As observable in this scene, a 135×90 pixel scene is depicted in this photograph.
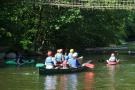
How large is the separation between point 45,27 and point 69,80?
817 inches

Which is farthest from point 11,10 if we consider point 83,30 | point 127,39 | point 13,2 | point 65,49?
point 127,39

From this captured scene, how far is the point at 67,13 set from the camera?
49.3m

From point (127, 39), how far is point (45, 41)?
42599 millimetres

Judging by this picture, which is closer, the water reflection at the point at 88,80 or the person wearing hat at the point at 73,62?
the water reflection at the point at 88,80

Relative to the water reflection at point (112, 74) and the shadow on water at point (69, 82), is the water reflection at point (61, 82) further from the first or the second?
the water reflection at point (112, 74)

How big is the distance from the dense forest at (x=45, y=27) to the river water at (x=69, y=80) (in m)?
9.20

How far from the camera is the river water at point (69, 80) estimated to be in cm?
2588

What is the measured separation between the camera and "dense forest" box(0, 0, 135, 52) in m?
44.9

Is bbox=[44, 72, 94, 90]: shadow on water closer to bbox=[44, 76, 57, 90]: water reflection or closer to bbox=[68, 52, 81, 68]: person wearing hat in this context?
bbox=[44, 76, 57, 90]: water reflection

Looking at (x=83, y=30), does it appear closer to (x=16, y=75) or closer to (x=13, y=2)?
(x=13, y=2)

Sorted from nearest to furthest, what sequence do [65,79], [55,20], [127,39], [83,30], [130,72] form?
[65,79] < [130,72] < [55,20] < [83,30] < [127,39]

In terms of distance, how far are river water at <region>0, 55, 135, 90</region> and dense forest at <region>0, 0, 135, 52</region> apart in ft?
30.2

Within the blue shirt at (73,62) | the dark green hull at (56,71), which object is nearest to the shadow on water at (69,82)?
the dark green hull at (56,71)

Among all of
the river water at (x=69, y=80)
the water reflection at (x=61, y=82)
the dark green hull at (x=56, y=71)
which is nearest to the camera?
the water reflection at (x=61, y=82)
